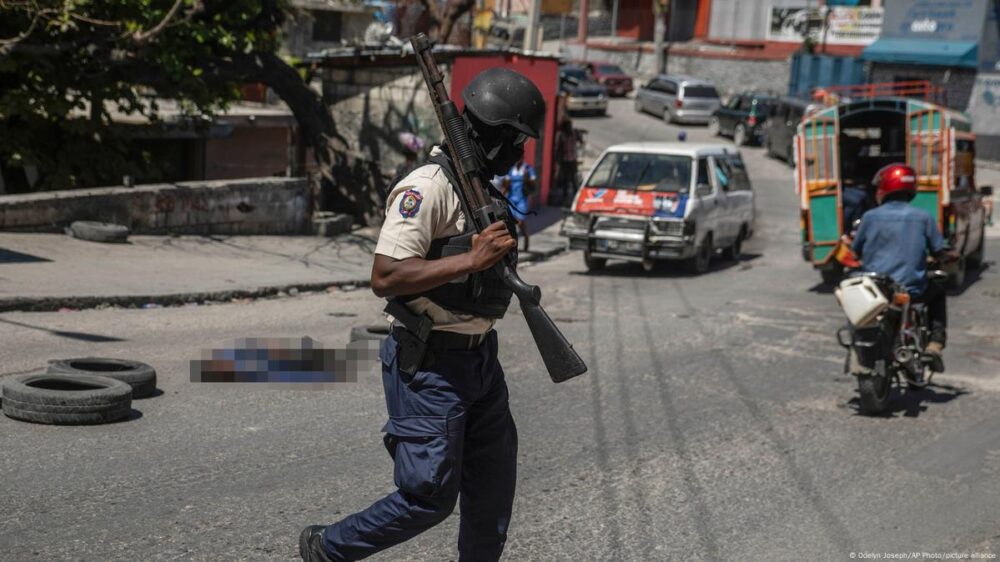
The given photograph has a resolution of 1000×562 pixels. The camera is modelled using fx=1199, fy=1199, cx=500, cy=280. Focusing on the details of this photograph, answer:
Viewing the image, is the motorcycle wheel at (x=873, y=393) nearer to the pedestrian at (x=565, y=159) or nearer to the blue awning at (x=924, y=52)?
the pedestrian at (x=565, y=159)

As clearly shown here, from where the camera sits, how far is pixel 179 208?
658 inches

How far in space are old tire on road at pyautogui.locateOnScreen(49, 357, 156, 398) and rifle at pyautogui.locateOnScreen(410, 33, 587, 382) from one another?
418 centimetres

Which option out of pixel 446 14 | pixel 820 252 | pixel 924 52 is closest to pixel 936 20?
pixel 924 52

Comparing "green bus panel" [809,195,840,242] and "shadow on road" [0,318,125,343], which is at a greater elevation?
"green bus panel" [809,195,840,242]

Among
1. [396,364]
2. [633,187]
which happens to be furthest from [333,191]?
[396,364]

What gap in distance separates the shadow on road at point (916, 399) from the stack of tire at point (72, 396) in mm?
5164

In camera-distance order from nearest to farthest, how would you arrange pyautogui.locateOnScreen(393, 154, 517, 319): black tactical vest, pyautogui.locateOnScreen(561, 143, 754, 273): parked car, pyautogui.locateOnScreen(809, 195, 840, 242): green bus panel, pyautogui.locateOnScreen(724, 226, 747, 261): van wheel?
pyautogui.locateOnScreen(393, 154, 517, 319): black tactical vest → pyautogui.locateOnScreen(809, 195, 840, 242): green bus panel → pyautogui.locateOnScreen(561, 143, 754, 273): parked car → pyautogui.locateOnScreen(724, 226, 747, 261): van wheel

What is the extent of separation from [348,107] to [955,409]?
51.6ft

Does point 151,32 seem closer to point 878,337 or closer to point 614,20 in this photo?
point 878,337

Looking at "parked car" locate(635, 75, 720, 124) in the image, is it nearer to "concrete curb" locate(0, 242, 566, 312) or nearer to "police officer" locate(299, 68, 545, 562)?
"concrete curb" locate(0, 242, 566, 312)

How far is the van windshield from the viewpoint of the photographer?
700 inches

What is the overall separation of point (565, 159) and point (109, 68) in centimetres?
1078

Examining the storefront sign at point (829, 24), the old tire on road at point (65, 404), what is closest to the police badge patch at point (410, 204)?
the old tire on road at point (65, 404)

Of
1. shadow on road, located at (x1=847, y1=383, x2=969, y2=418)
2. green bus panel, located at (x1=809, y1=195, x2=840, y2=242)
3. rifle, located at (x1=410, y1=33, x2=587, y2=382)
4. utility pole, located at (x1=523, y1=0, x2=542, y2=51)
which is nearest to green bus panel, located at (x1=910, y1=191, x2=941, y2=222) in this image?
green bus panel, located at (x1=809, y1=195, x2=840, y2=242)
